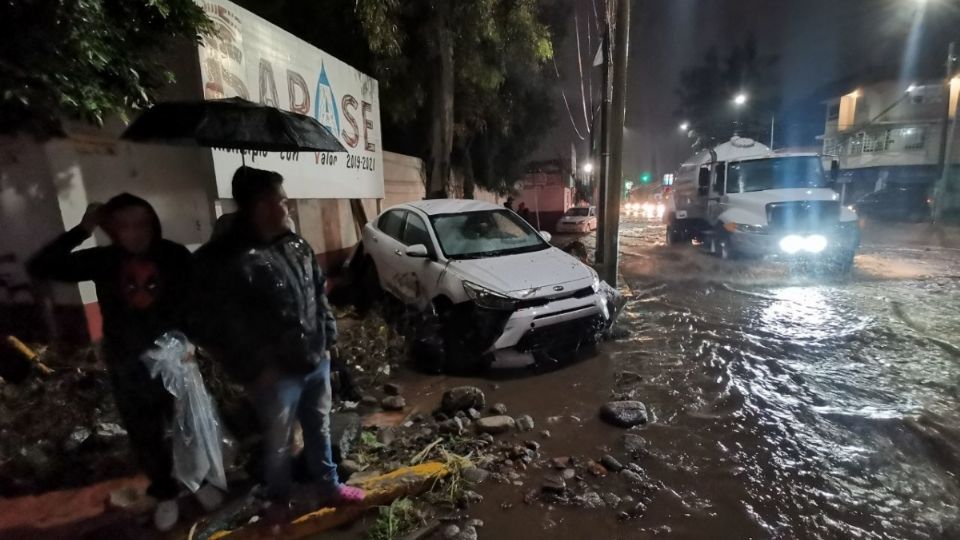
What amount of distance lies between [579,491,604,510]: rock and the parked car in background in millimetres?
23583

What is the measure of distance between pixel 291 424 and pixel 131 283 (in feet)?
3.55

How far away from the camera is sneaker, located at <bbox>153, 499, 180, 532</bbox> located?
2.59m

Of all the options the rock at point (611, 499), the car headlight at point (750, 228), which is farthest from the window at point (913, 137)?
the rock at point (611, 499)

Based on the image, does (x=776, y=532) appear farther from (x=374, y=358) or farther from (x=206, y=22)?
(x=206, y=22)

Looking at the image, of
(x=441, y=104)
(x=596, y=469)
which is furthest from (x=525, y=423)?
(x=441, y=104)

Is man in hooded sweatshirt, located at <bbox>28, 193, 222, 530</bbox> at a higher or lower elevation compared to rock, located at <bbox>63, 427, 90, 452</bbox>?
higher

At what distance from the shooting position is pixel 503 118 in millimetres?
13867

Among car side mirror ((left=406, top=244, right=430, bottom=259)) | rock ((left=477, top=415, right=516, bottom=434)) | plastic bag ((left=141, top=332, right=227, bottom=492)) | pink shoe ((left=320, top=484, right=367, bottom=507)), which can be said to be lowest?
rock ((left=477, top=415, right=516, bottom=434))

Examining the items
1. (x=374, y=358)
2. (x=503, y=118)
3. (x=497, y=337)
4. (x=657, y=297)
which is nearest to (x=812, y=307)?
(x=657, y=297)

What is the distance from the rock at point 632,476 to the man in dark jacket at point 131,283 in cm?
281

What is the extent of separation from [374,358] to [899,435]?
4448 millimetres

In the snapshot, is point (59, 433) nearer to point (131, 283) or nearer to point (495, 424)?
point (131, 283)

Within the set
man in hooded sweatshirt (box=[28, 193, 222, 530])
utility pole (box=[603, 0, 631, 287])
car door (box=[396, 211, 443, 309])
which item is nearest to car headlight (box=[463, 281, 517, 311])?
car door (box=[396, 211, 443, 309])

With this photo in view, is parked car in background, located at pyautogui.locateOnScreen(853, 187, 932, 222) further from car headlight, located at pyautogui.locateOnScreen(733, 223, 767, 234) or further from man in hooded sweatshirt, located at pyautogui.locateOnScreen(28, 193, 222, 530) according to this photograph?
man in hooded sweatshirt, located at pyautogui.locateOnScreen(28, 193, 222, 530)
